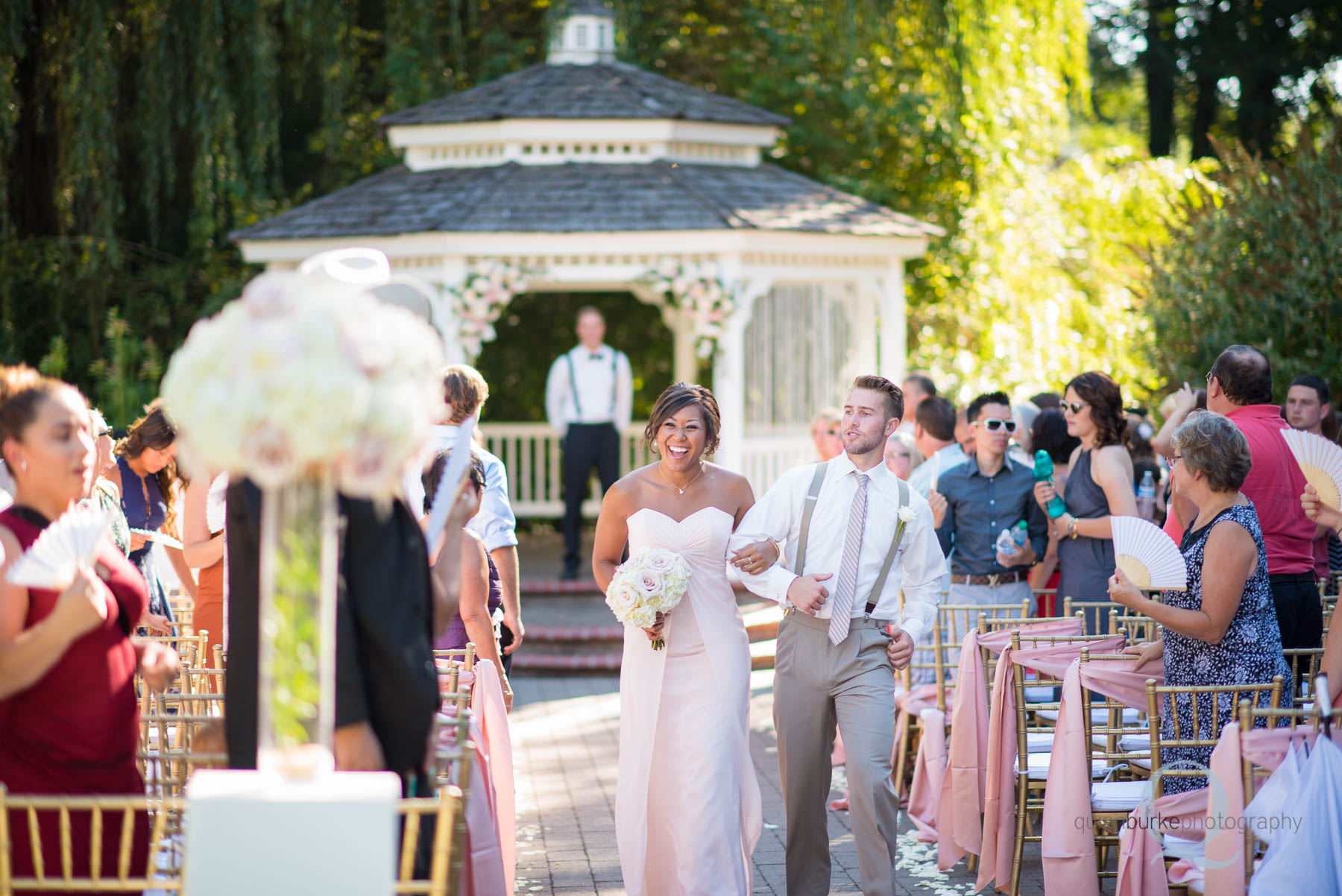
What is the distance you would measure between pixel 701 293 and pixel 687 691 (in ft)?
23.7

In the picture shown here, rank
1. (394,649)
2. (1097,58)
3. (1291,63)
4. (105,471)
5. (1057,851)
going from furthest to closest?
(1097,58)
(1291,63)
(105,471)
(1057,851)
(394,649)

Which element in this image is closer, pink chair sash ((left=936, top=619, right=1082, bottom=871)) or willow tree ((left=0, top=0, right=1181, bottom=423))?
pink chair sash ((left=936, top=619, right=1082, bottom=871))

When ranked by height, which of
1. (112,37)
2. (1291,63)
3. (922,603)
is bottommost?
(922,603)

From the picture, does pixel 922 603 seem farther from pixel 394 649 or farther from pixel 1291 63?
pixel 1291 63

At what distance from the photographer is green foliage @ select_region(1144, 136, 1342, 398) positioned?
392 inches

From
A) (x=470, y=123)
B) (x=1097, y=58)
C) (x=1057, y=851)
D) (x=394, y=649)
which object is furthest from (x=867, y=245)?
(x=1097, y=58)

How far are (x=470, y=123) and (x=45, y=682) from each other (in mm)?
10888

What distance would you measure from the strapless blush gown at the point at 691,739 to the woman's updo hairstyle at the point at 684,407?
0.94 ft

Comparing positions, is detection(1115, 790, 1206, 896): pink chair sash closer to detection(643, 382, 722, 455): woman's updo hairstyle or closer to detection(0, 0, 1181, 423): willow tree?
detection(643, 382, 722, 455): woman's updo hairstyle

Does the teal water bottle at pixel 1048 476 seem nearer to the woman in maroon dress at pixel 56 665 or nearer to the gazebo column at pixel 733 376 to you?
the woman in maroon dress at pixel 56 665

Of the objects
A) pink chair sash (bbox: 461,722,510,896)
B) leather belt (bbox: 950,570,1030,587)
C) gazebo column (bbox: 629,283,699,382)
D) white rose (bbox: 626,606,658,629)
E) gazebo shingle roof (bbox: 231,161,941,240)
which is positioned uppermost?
gazebo shingle roof (bbox: 231,161,941,240)

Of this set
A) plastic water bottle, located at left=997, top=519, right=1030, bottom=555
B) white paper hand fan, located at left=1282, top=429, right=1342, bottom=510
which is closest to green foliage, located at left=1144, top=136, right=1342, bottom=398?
plastic water bottle, located at left=997, top=519, right=1030, bottom=555

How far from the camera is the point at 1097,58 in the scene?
2634cm

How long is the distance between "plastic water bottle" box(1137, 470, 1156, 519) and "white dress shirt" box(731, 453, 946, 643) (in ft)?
10.3
